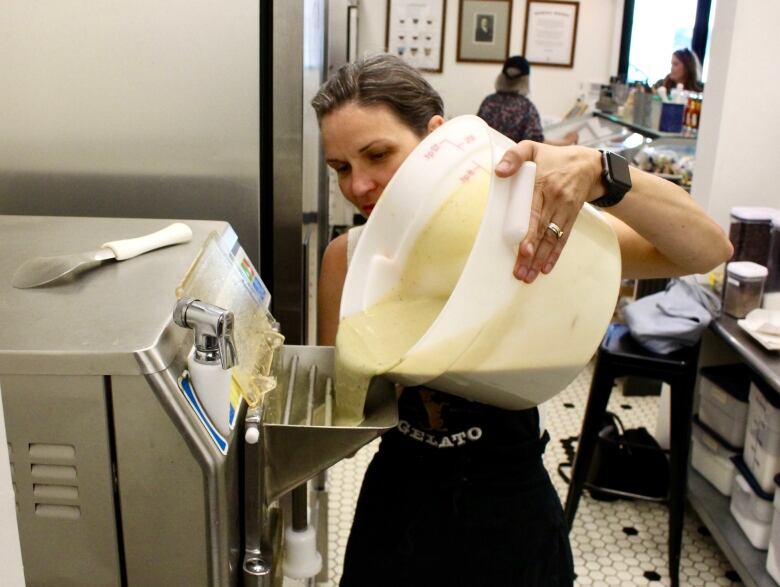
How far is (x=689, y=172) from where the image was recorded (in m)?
3.81

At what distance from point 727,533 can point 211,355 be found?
200 cm

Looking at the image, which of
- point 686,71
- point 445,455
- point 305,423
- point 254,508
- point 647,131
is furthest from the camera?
point 686,71

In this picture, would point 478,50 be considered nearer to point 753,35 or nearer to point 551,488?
point 753,35

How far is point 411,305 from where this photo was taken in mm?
1085

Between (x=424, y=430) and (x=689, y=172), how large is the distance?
122 inches

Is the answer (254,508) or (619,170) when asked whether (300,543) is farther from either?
(619,170)

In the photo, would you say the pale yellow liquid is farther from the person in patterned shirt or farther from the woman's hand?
the person in patterned shirt

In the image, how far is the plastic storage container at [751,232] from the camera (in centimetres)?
229

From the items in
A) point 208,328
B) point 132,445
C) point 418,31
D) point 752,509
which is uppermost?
point 418,31

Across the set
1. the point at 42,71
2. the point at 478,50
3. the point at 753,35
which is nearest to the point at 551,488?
the point at 42,71

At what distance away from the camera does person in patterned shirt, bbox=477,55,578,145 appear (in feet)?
15.3

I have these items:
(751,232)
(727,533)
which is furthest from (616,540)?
(751,232)

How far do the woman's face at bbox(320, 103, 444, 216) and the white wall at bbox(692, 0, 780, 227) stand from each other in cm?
166

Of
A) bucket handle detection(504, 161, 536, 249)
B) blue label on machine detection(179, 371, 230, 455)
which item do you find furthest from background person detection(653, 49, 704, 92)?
blue label on machine detection(179, 371, 230, 455)
